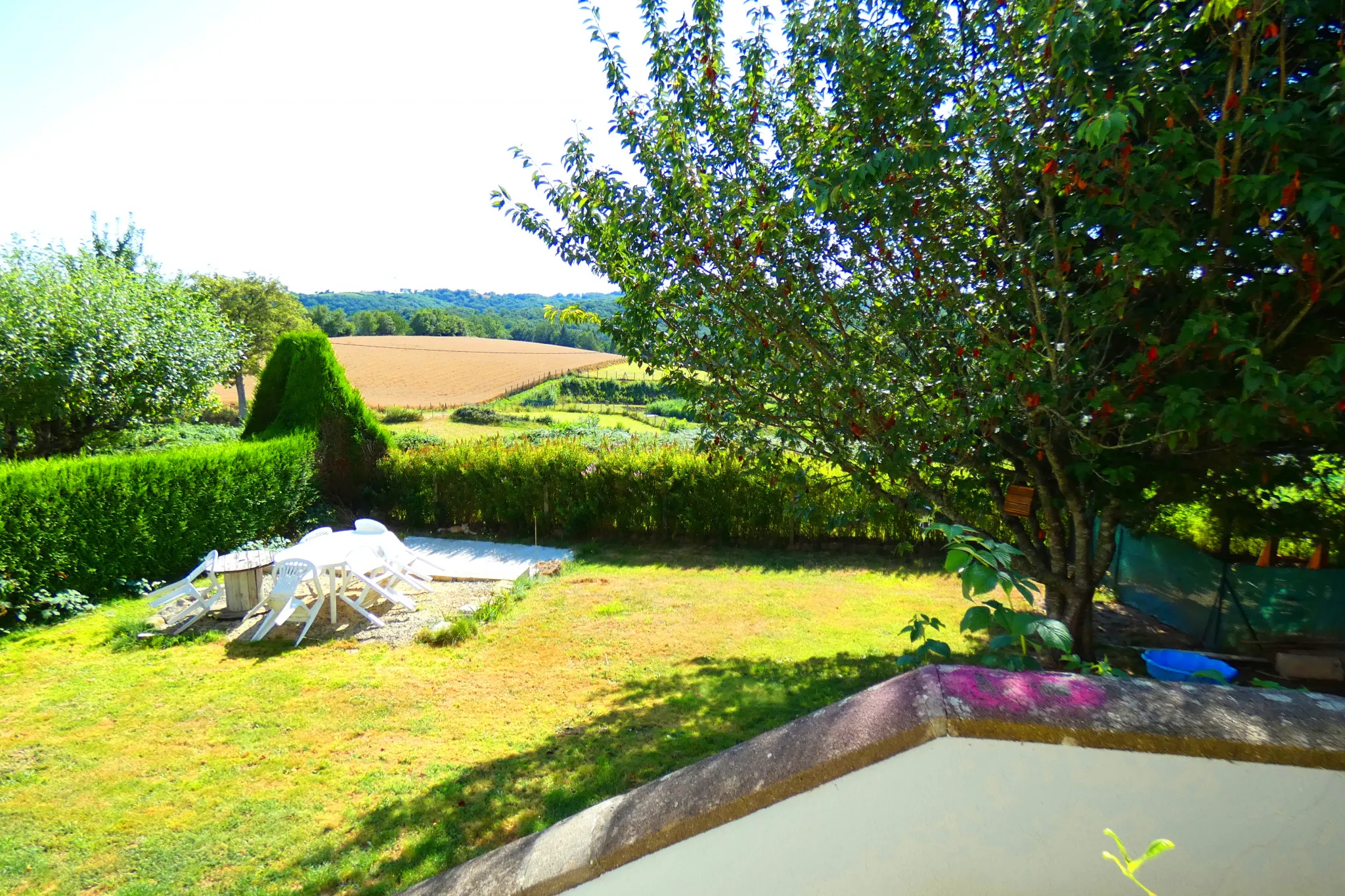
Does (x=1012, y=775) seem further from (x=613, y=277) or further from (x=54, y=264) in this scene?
(x=54, y=264)

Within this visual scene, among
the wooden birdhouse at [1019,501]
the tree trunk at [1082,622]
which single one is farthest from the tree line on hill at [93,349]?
the tree trunk at [1082,622]

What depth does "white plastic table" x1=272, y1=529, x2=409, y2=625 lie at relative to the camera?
23.7ft

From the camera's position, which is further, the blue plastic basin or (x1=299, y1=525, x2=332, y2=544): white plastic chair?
(x1=299, y1=525, x2=332, y2=544): white plastic chair

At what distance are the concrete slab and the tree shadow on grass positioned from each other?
152 inches

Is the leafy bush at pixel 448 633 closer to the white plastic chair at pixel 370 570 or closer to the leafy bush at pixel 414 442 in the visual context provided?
the white plastic chair at pixel 370 570

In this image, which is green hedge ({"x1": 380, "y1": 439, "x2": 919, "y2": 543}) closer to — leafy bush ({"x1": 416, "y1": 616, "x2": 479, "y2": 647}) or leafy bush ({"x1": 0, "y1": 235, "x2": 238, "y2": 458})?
leafy bush ({"x1": 0, "y1": 235, "x2": 238, "y2": 458})

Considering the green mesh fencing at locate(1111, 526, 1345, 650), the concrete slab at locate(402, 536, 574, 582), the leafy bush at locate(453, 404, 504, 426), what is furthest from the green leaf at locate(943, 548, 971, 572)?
the leafy bush at locate(453, 404, 504, 426)

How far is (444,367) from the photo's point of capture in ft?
152

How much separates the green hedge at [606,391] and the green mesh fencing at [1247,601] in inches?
Answer: 1244

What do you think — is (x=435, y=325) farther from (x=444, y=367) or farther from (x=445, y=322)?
(x=444, y=367)

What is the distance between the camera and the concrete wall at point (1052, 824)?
150 centimetres

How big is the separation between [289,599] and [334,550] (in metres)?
0.74

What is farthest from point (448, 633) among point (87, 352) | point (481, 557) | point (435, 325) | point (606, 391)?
point (435, 325)

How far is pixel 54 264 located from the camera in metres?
11.8
